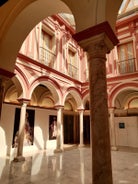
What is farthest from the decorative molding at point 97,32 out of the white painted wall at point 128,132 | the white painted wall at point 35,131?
the white painted wall at point 128,132

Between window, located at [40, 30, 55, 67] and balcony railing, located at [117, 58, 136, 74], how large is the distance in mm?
4849

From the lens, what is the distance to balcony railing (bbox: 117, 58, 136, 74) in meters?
10.6

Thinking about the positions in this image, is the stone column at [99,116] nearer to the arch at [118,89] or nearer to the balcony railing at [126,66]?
the arch at [118,89]

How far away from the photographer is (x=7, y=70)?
4.11 metres

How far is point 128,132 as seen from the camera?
38.6ft

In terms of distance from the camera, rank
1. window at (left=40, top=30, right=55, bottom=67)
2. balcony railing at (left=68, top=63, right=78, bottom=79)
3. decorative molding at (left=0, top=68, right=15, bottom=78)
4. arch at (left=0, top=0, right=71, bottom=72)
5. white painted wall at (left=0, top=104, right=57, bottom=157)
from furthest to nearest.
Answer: balcony railing at (left=68, top=63, right=78, bottom=79) → window at (left=40, top=30, right=55, bottom=67) → white painted wall at (left=0, top=104, right=57, bottom=157) → decorative molding at (left=0, top=68, right=15, bottom=78) → arch at (left=0, top=0, right=71, bottom=72)

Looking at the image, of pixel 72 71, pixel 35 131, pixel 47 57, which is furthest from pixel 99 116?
pixel 72 71

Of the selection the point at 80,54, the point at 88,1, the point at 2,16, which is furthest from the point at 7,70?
the point at 80,54

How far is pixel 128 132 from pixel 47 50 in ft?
27.8

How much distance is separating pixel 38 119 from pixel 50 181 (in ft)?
21.2

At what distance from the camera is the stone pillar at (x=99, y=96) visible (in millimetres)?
1924

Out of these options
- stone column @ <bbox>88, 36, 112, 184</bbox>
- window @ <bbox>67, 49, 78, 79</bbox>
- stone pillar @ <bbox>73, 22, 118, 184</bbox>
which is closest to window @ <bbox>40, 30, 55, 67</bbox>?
window @ <bbox>67, 49, 78, 79</bbox>

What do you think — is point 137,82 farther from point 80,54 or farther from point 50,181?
point 50,181

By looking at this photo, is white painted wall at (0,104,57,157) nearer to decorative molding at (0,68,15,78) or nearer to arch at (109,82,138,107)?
arch at (109,82,138,107)
